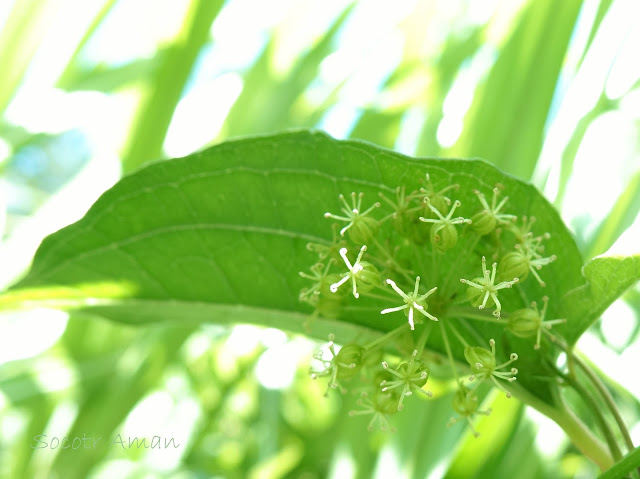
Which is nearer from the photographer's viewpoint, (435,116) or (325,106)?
(435,116)

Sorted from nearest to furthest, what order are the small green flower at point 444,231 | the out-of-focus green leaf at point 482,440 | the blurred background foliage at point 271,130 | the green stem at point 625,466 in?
1. the green stem at point 625,466
2. the small green flower at point 444,231
3. the out-of-focus green leaf at point 482,440
4. the blurred background foliage at point 271,130

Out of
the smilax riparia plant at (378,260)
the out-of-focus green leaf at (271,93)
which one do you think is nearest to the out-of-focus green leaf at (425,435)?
the smilax riparia plant at (378,260)

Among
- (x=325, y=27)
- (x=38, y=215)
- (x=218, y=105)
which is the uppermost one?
(x=325, y=27)

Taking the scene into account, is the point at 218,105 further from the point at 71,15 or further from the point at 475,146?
the point at 475,146

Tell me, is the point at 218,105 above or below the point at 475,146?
below

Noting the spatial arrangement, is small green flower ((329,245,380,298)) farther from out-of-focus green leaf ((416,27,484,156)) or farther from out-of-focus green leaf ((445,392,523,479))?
out-of-focus green leaf ((416,27,484,156))

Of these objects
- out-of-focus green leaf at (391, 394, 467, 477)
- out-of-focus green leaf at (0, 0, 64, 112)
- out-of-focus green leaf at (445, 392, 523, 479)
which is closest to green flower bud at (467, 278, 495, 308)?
out-of-focus green leaf at (445, 392, 523, 479)

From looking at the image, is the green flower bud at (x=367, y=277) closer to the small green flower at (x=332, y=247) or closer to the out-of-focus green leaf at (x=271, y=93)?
the small green flower at (x=332, y=247)

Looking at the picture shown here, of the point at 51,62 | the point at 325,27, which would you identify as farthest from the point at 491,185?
the point at 51,62
